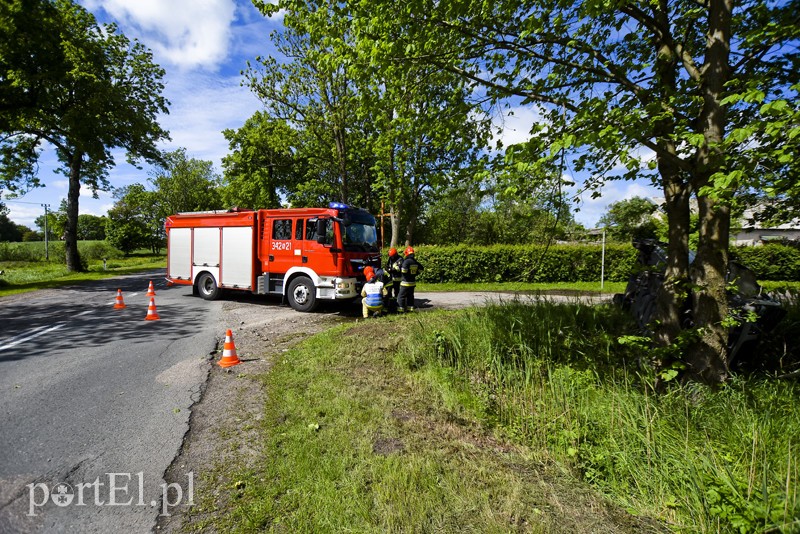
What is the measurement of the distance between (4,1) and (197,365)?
54.0 ft

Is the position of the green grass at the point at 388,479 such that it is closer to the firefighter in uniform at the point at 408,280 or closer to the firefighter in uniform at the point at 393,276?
the firefighter in uniform at the point at 408,280

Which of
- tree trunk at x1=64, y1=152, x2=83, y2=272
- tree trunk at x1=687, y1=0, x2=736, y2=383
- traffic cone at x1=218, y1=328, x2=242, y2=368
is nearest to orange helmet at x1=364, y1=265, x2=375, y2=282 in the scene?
traffic cone at x1=218, y1=328, x2=242, y2=368

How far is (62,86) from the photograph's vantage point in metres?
15.8

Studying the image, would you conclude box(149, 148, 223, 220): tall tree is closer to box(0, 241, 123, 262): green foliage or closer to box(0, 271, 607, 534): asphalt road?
box(0, 241, 123, 262): green foliage

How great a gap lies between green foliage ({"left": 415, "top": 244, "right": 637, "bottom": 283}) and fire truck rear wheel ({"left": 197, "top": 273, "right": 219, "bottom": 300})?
8.85m

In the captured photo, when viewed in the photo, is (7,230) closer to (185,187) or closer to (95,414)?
(185,187)

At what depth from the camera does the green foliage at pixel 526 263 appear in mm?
16297

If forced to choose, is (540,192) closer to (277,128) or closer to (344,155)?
(344,155)

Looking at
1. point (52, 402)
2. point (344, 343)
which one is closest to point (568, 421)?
point (344, 343)

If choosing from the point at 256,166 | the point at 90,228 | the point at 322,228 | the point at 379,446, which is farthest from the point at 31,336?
the point at 90,228

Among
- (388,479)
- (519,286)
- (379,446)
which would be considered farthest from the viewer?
(519,286)

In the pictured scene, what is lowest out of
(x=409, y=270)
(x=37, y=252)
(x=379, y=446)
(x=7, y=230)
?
(x=379, y=446)

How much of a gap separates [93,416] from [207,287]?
899 cm

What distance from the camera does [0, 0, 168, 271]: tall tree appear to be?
1409cm
